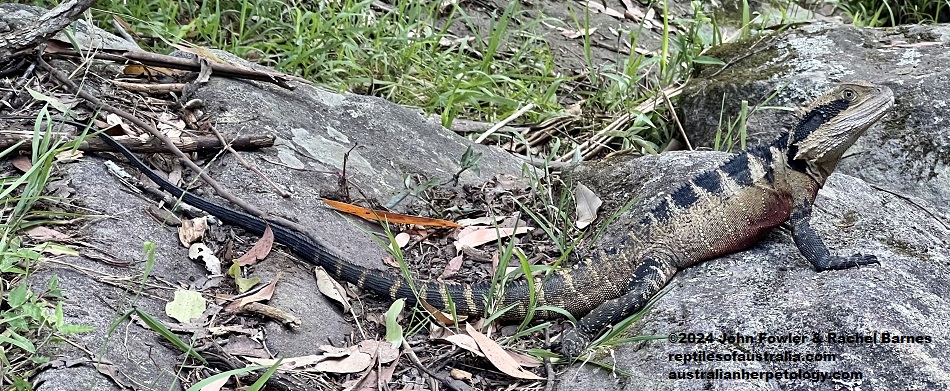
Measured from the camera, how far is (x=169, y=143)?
3.67 metres

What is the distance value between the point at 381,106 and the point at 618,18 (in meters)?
3.49

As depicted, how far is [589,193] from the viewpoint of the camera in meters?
4.37

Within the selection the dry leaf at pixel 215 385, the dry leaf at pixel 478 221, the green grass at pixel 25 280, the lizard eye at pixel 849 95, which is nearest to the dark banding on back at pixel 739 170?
the lizard eye at pixel 849 95

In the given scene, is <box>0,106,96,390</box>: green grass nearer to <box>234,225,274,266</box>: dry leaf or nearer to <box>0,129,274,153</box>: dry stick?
<box>0,129,274,153</box>: dry stick

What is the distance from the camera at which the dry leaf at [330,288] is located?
3375 mm

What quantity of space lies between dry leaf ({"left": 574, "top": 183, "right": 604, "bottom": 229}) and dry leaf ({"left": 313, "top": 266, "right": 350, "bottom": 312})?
1.34m

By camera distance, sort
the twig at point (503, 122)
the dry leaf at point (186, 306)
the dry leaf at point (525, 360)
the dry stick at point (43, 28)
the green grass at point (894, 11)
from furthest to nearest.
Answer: the green grass at point (894, 11), the twig at point (503, 122), the dry stick at point (43, 28), the dry leaf at point (525, 360), the dry leaf at point (186, 306)

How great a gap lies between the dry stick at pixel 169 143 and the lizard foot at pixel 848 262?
218 cm

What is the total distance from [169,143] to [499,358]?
5.64 ft

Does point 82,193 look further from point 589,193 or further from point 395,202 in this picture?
point 589,193

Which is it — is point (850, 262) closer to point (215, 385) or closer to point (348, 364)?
point (348, 364)

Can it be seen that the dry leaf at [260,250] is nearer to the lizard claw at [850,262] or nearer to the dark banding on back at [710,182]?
the dark banding on back at [710,182]

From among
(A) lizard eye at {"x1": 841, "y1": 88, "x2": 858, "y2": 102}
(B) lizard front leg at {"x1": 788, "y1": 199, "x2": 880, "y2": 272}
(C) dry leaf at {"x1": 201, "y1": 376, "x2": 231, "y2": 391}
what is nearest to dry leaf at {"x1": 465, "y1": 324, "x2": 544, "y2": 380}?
(C) dry leaf at {"x1": 201, "y1": 376, "x2": 231, "y2": 391}

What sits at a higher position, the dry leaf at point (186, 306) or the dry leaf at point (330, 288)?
the dry leaf at point (186, 306)
